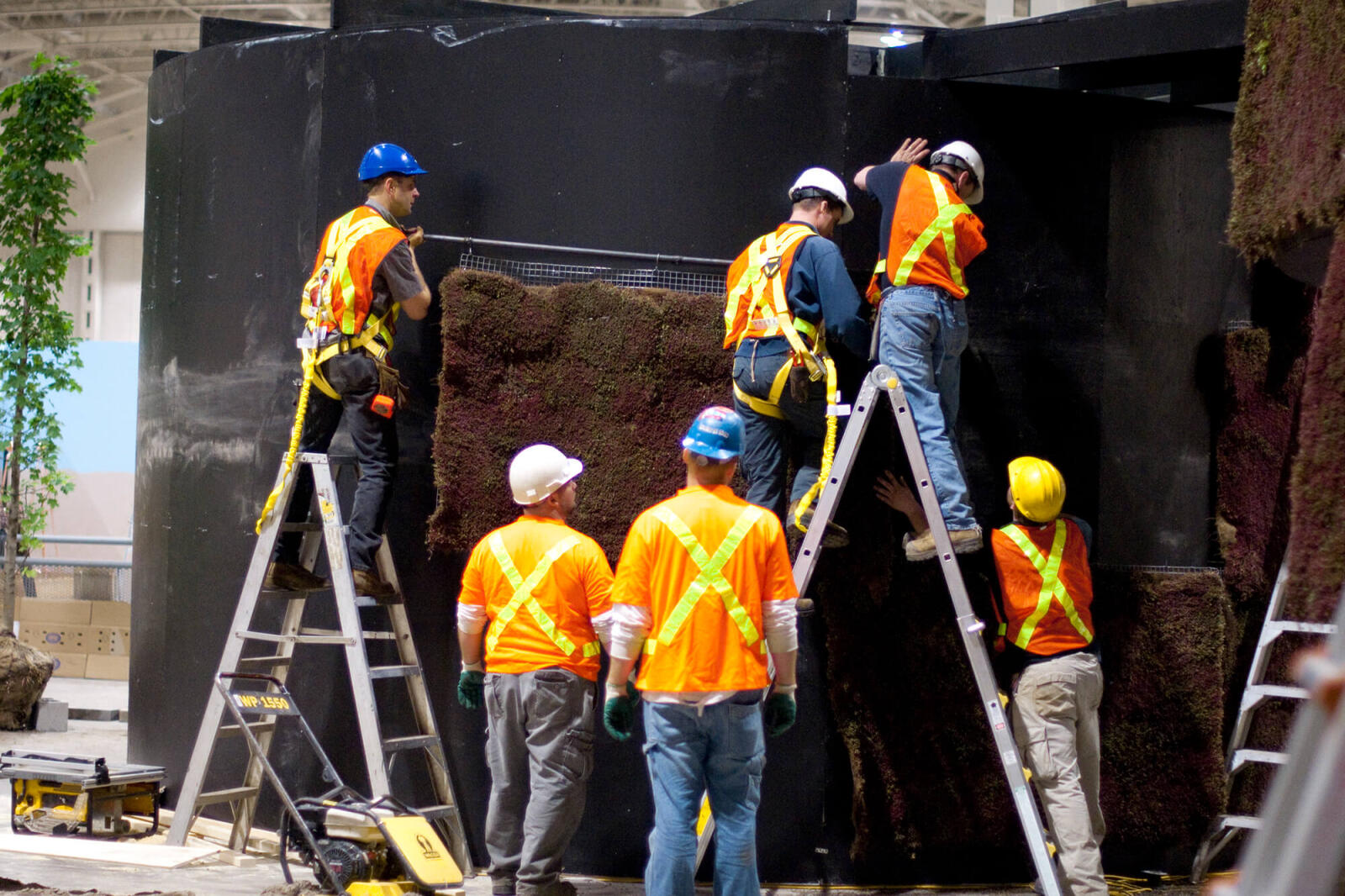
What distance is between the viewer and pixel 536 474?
5.04m

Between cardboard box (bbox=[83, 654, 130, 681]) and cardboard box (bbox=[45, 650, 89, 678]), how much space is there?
0.04m

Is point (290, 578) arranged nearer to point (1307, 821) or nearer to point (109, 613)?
point (1307, 821)

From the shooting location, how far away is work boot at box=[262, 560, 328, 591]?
577 centimetres

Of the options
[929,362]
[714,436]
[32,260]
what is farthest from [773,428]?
[32,260]

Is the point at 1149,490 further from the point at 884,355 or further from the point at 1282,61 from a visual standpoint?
the point at 1282,61

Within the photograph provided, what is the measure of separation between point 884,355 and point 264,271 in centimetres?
299

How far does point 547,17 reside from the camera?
6262 millimetres

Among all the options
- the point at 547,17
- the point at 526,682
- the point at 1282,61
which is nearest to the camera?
the point at 1282,61

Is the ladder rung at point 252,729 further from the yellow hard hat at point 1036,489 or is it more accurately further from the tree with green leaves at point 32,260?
the tree with green leaves at point 32,260

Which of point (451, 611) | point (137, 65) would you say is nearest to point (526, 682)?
point (451, 611)

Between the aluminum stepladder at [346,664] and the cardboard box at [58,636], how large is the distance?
737cm

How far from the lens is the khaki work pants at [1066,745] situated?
16.8 feet

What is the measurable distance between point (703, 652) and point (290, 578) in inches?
91.3

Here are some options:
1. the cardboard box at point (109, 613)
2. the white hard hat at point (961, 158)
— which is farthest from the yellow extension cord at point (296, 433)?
the cardboard box at point (109, 613)
